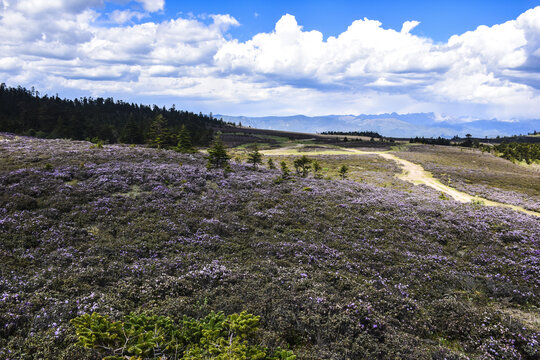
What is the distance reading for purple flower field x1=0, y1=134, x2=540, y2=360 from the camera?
8516 mm

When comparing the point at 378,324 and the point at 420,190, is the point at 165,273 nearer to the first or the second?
the point at 378,324

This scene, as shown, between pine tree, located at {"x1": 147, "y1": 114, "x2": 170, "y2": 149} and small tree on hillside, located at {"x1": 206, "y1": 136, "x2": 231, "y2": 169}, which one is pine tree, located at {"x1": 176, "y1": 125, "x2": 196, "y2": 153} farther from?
small tree on hillside, located at {"x1": 206, "y1": 136, "x2": 231, "y2": 169}

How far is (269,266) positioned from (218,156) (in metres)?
25.3

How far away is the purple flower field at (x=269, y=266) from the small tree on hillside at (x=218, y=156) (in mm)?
10556

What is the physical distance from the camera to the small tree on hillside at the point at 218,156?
35.4 metres

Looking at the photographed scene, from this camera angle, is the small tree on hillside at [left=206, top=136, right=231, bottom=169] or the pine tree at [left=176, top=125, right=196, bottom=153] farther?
the pine tree at [left=176, top=125, right=196, bottom=153]

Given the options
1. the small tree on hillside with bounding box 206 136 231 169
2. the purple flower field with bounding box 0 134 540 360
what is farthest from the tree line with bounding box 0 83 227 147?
the purple flower field with bounding box 0 134 540 360

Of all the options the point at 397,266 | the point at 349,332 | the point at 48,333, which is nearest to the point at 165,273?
the point at 48,333

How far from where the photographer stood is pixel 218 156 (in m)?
36.0

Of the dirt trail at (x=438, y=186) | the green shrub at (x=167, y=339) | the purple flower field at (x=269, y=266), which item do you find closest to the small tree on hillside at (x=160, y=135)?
the purple flower field at (x=269, y=266)

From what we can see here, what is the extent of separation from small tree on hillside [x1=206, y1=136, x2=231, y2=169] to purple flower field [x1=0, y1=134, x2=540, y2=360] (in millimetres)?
10556

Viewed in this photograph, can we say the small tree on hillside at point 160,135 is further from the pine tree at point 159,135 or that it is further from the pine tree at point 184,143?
the pine tree at point 184,143

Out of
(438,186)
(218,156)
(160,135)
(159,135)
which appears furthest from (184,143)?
(438,186)

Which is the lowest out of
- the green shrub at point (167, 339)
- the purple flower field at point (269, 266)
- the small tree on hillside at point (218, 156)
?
the purple flower field at point (269, 266)
